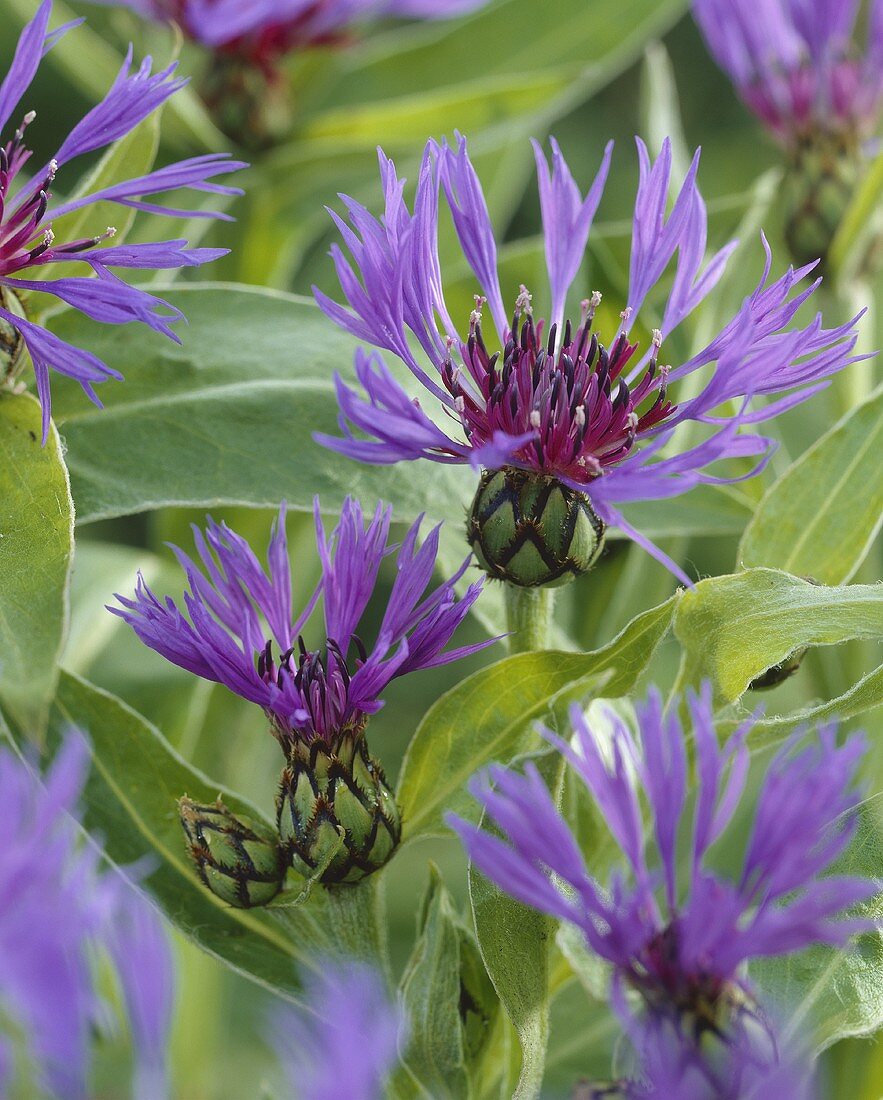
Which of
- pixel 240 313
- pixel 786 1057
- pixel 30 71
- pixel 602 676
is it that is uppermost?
pixel 30 71

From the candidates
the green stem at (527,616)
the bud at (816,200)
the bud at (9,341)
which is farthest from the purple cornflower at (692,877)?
the bud at (816,200)

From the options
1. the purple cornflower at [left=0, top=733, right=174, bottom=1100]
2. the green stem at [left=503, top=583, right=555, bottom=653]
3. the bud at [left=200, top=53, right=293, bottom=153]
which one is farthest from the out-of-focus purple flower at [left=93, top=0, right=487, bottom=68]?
the purple cornflower at [left=0, top=733, right=174, bottom=1100]

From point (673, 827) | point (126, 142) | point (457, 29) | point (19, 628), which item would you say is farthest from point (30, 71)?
point (457, 29)

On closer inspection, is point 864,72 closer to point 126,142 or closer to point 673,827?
point 126,142

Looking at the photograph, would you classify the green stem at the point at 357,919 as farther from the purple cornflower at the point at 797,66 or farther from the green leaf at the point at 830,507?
the purple cornflower at the point at 797,66

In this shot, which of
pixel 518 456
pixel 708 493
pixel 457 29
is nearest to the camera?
pixel 518 456

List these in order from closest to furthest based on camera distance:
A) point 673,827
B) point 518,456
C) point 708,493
Result: point 673,827 < point 518,456 < point 708,493
